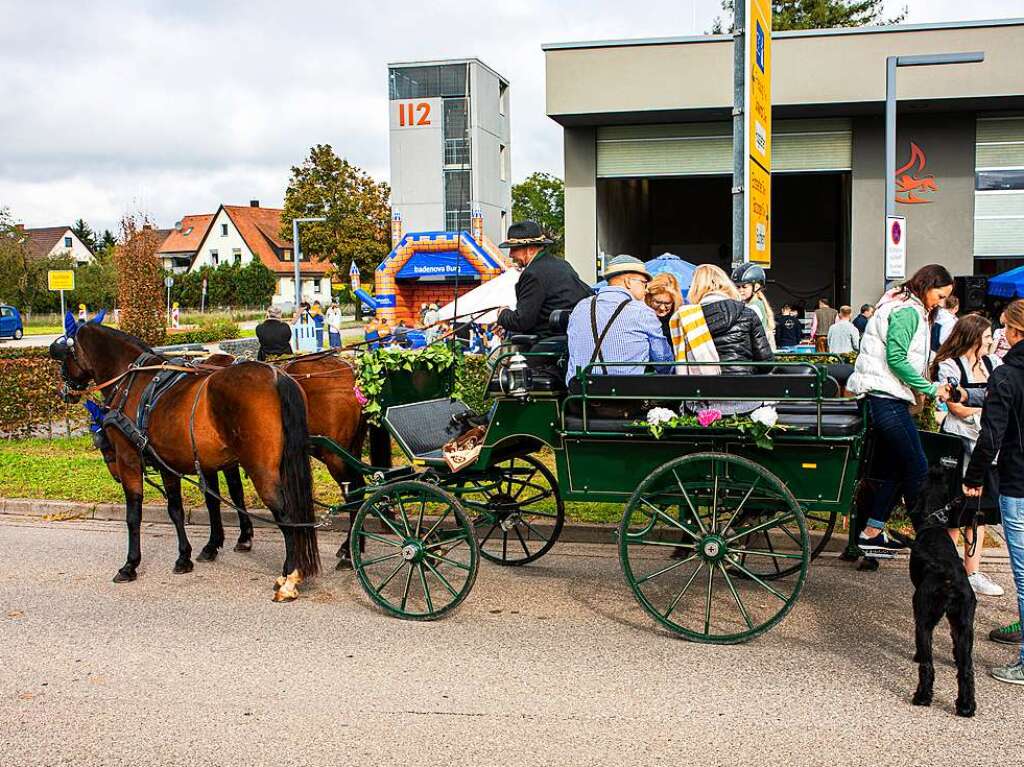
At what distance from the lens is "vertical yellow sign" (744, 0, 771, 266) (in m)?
9.97

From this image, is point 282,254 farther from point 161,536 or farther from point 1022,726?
point 1022,726

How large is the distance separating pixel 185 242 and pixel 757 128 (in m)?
87.1

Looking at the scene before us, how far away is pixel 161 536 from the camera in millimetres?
8289

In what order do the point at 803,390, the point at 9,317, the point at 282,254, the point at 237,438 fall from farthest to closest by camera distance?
the point at 282,254 < the point at 9,317 < the point at 237,438 < the point at 803,390

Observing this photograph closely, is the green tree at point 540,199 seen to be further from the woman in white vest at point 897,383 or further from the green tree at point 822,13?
the woman in white vest at point 897,383

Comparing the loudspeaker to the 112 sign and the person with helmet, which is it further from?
the 112 sign

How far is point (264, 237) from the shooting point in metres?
83.1

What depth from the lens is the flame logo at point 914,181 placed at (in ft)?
60.4

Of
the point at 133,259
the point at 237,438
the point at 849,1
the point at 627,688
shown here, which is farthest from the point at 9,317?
the point at 627,688

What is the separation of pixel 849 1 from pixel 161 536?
37.4m

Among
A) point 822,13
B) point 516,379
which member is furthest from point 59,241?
point 516,379

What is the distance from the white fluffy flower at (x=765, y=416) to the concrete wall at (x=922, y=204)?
14606 mm

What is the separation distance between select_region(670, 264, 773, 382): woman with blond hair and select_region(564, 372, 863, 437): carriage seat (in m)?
0.36

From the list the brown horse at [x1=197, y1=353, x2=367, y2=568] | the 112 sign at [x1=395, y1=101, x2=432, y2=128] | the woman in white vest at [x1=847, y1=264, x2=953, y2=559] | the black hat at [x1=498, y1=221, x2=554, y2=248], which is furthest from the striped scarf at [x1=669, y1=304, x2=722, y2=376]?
the 112 sign at [x1=395, y1=101, x2=432, y2=128]
